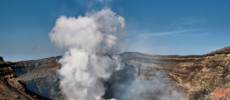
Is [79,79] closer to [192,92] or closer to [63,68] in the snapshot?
[63,68]

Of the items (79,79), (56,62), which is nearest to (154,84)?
(79,79)

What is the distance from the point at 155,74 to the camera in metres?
91.6

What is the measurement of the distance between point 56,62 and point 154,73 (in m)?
23.3

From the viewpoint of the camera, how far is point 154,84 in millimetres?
85375

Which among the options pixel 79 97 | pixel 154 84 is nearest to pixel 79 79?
pixel 79 97

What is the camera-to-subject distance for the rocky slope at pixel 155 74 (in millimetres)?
67031

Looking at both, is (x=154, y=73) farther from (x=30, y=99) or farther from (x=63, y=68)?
(x=30, y=99)

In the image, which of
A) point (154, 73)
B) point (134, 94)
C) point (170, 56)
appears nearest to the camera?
point (134, 94)

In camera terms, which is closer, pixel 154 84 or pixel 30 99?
pixel 30 99

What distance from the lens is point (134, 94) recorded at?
82.6 metres

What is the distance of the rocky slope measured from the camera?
67.0 m

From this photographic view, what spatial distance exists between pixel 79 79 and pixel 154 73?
20.2 meters

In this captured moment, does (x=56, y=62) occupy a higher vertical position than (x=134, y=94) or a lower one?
higher

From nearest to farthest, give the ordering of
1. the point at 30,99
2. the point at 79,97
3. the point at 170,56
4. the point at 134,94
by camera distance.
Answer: the point at 30,99
the point at 79,97
the point at 134,94
the point at 170,56
